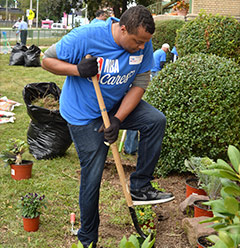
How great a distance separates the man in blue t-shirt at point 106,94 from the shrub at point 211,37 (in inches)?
159

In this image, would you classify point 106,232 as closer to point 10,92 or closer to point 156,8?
point 10,92

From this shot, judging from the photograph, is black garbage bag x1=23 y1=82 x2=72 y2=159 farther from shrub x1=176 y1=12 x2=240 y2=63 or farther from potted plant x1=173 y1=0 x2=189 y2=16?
potted plant x1=173 y1=0 x2=189 y2=16

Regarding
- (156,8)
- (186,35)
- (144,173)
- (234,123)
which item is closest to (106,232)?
(144,173)

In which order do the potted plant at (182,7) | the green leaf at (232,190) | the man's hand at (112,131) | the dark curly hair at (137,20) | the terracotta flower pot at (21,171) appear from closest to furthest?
the green leaf at (232,190)
the dark curly hair at (137,20)
the man's hand at (112,131)
the terracotta flower pot at (21,171)
the potted plant at (182,7)

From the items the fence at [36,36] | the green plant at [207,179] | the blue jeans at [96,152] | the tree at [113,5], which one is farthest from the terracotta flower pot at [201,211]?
the tree at [113,5]

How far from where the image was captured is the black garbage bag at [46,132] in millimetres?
5824

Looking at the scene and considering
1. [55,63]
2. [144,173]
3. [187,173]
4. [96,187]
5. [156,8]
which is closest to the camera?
[55,63]

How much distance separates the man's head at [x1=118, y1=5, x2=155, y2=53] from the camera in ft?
9.42

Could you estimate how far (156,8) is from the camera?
23.2m

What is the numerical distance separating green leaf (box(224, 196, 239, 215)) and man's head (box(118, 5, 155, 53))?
1747mm

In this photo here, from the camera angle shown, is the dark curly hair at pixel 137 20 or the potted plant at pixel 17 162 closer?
the dark curly hair at pixel 137 20

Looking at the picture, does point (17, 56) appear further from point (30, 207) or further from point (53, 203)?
point (30, 207)

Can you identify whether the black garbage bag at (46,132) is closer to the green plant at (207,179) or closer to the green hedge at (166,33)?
the green plant at (207,179)

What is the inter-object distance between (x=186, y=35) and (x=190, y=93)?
2.75 meters
